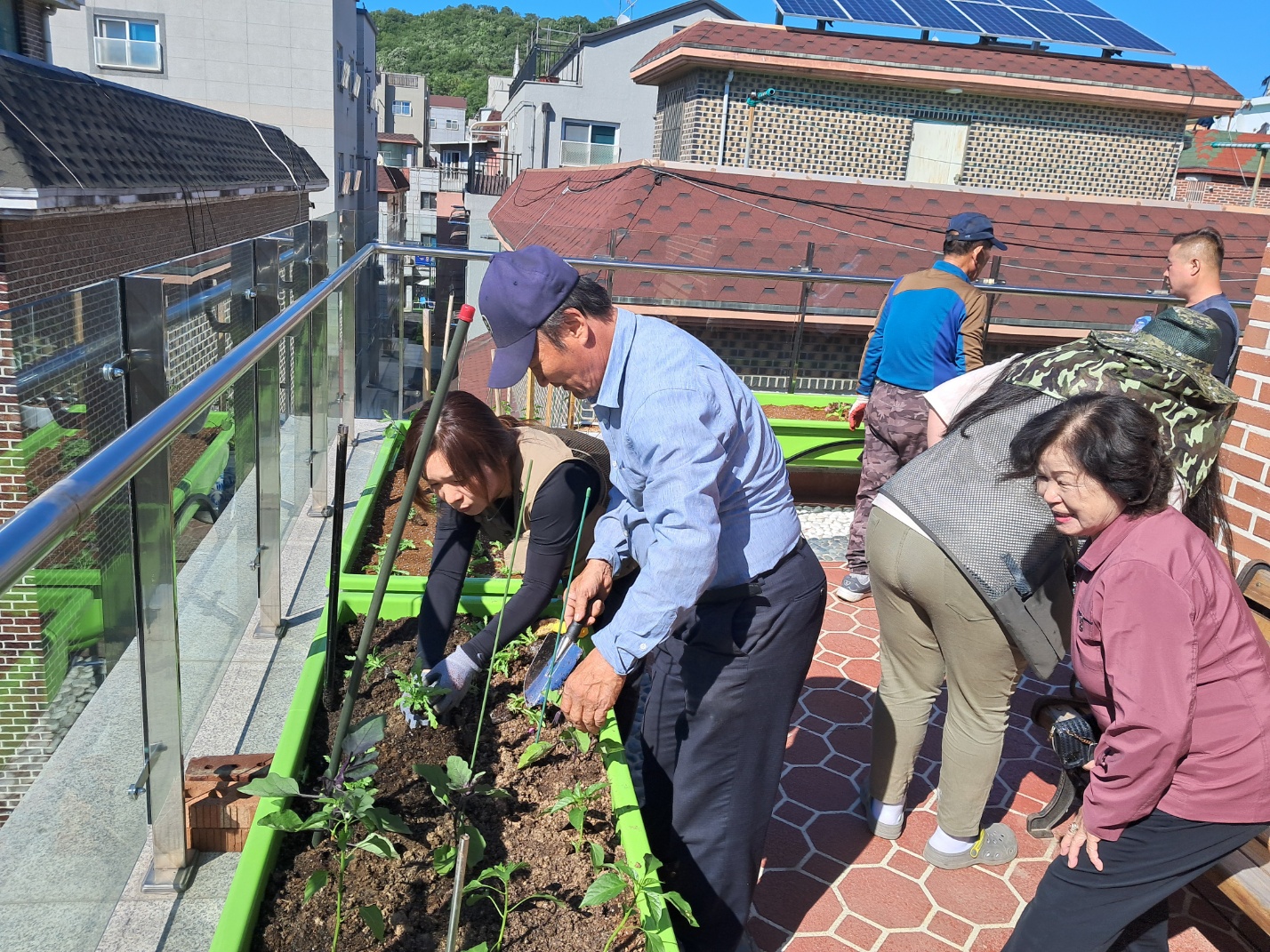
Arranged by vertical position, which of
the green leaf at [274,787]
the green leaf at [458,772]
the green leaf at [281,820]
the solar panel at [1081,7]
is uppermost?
the solar panel at [1081,7]

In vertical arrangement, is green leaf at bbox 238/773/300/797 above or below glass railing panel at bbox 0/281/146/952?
below

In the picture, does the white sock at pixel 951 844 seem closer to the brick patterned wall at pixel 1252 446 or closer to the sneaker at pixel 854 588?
the brick patterned wall at pixel 1252 446

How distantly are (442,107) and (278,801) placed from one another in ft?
271

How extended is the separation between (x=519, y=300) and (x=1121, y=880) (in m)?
1.69

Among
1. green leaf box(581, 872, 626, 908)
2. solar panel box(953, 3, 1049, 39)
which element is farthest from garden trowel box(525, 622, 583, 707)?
solar panel box(953, 3, 1049, 39)

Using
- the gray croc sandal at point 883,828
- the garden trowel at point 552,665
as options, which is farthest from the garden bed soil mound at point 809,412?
the garden trowel at point 552,665

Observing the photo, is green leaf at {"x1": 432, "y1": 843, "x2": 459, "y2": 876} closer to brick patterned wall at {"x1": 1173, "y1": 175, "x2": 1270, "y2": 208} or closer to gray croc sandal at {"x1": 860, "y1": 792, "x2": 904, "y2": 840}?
gray croc sandal at {"x1": 860, "y1": 792, "x2": 904, "y2": 840}

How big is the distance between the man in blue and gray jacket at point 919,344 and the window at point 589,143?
29.5 metres

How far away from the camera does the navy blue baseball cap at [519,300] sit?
1775 millimetres

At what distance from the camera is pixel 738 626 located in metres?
2.08

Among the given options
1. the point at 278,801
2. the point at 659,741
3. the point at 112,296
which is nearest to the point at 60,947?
the point at 278,801

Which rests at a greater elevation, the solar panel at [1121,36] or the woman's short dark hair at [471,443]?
the solar panel at [1121,36]

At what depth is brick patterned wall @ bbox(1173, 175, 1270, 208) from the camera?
27453 mm

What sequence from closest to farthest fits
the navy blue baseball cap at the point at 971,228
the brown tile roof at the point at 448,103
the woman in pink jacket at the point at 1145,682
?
the woman in pink jacket at the point at 1145,682, the navy blue baseball cap at the point at 971,228, the brown tile roof at the point at 448,103
